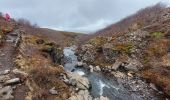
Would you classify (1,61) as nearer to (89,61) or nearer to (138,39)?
(89,61)

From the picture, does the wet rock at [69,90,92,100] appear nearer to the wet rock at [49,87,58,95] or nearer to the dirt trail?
the wet rock at [49,87,58,95]

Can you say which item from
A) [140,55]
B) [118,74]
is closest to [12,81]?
[118,74]

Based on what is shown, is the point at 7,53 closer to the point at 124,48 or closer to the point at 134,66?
the point at 134,66

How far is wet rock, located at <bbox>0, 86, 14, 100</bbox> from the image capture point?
55.8 ft

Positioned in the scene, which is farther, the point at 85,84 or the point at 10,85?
the point at 85,84

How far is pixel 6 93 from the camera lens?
1744cm

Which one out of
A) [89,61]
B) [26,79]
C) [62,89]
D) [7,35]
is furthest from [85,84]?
[7,35]

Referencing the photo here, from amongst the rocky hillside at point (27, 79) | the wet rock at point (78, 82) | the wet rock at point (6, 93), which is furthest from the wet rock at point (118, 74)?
the wet rock at point (6, 93)

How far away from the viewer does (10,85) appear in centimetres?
1850

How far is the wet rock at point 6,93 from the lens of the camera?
17.0m

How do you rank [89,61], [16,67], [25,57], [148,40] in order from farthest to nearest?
[89,61]
[148,40]
[25,57]
[16,67]

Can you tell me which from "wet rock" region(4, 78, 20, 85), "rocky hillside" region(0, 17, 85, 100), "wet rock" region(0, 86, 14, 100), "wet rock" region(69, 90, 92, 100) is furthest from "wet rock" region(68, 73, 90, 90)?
"wet rock" region(0, 86, 14, 100)

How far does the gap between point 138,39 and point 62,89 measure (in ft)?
54.6

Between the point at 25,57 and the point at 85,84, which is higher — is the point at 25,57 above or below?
above
